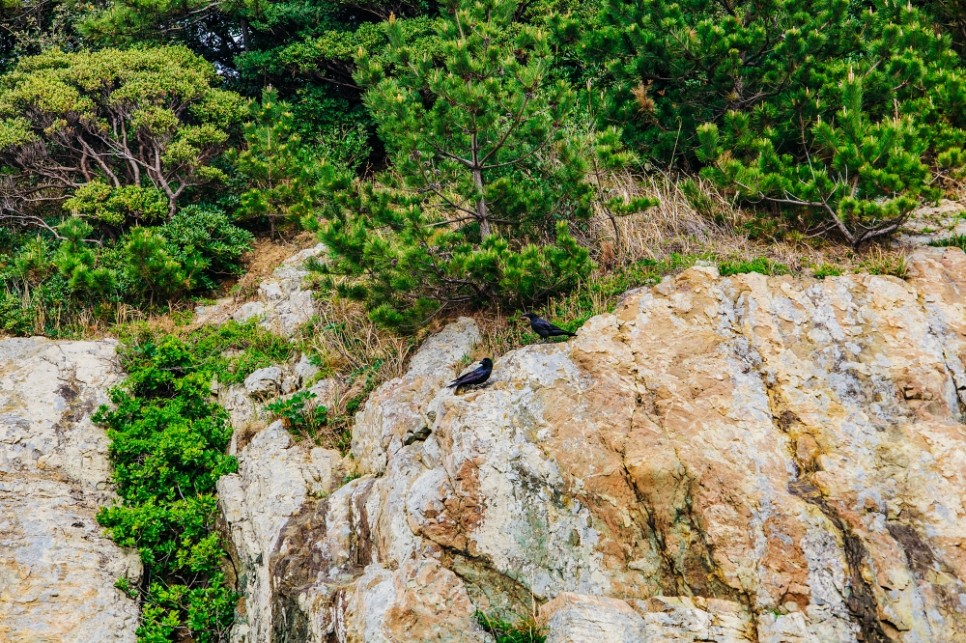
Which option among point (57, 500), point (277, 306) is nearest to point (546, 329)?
point (277, 306)

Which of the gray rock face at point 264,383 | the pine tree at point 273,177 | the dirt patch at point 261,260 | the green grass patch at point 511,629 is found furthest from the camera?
the pine tree at point 273,177

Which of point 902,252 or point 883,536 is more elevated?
point 902,252

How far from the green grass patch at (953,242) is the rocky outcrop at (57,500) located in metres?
8.01

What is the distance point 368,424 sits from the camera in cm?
741

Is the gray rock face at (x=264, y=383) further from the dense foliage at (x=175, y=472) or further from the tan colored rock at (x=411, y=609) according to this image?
the tan colored rock at (x=411, y=609)

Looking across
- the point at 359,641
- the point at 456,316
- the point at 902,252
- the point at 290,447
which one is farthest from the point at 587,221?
A: the point at 359,641

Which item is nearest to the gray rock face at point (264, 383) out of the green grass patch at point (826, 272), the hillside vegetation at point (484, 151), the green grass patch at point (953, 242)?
the hillside vegetation at point (484, 151)

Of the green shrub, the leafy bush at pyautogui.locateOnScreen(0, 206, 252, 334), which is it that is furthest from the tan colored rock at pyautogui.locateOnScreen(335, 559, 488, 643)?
the leafy bush at pyautogui.locateOnScreen(0, 206, 252, 334)

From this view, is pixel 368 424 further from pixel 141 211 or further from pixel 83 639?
pixel 141 211

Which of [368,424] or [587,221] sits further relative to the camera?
[587,221]

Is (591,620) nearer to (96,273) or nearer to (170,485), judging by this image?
(170,485)

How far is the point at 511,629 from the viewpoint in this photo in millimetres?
5496

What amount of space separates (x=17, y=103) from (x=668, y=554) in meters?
10.7

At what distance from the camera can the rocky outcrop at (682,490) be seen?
5199mm
